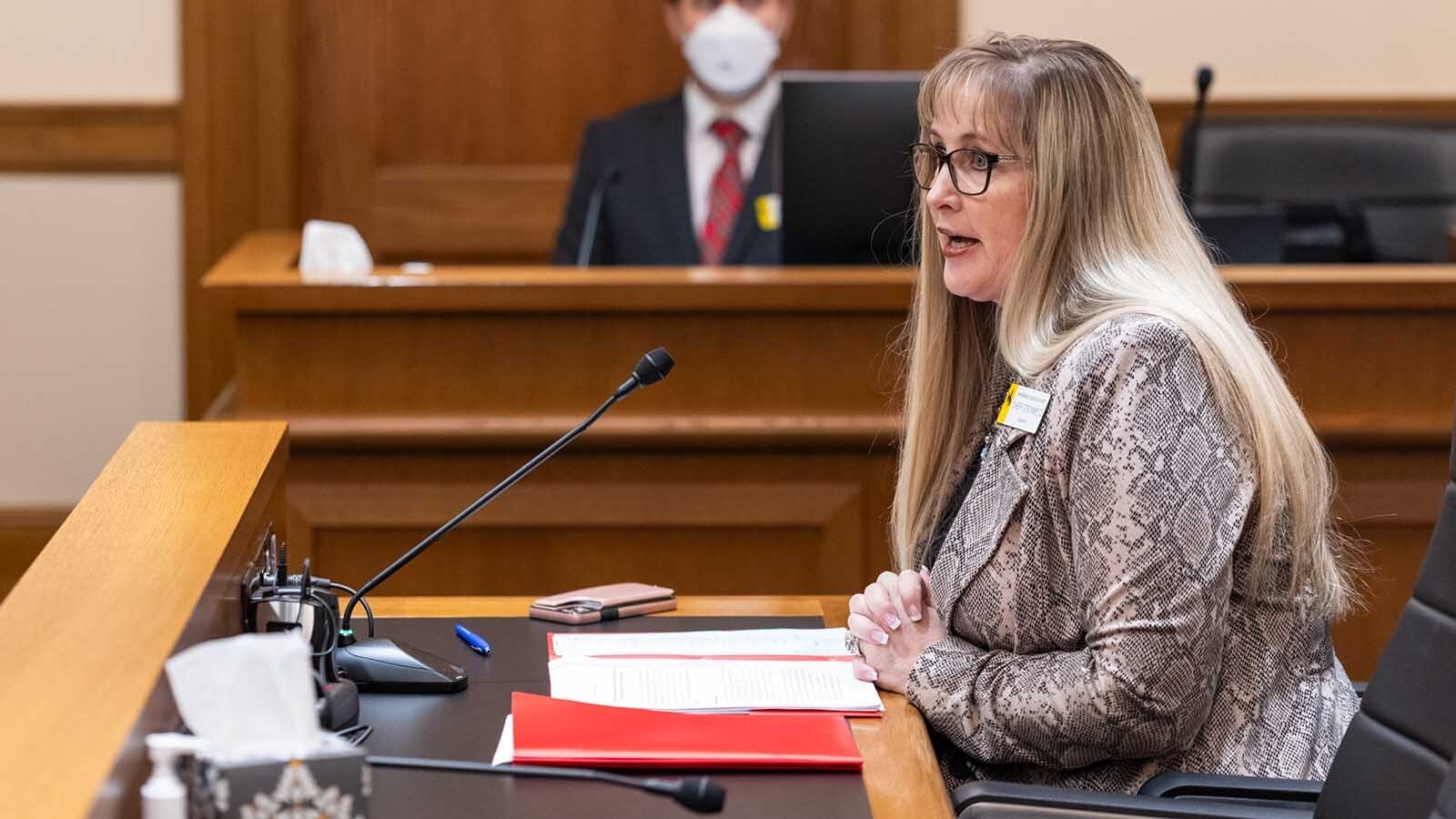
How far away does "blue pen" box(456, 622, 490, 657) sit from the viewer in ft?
6.15

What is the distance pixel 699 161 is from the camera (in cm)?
400

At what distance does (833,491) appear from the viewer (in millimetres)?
3061

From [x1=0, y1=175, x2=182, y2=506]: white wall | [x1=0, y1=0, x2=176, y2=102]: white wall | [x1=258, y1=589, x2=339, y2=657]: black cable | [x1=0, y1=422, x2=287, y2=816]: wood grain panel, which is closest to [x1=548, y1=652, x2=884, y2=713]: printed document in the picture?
[x1=258, y1=589, x2=339, y2=657]: black cable

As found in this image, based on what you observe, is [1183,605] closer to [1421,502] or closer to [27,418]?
[1421,502]

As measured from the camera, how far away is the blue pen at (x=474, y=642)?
1.87m

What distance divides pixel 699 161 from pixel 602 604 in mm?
2109

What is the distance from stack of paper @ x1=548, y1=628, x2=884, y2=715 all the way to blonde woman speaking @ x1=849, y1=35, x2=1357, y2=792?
66mm

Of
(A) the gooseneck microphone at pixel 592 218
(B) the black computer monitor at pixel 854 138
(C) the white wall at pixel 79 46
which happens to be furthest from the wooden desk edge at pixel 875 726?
(C) the white wall at pixel 79 46

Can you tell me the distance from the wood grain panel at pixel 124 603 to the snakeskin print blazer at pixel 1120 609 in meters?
0.68

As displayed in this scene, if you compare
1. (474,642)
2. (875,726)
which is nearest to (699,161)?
(474,642)

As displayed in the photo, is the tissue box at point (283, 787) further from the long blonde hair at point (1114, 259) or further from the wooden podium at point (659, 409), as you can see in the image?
the wooden podium at point (659, 409)

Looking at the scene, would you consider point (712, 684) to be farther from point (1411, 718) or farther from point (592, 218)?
point (592, 218)

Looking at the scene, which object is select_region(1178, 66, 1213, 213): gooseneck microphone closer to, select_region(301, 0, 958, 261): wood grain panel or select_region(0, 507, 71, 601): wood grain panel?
select_region(301, 0, 958, 261): wood grain panel

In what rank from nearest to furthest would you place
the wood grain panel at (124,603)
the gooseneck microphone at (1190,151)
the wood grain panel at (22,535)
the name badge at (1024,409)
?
1. the wood grain panel at (124,603)
2. the name badge at (1024,409)
3. the gooseneck microphone at (1190,151)
4. the wood grain panel at (22,535)
